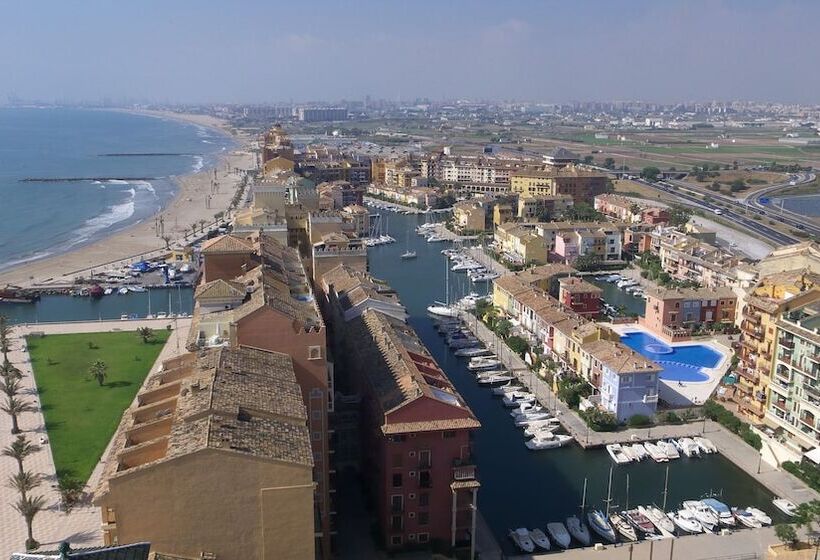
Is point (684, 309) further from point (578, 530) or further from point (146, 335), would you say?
point (146, 335)

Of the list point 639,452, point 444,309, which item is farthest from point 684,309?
point 639,452

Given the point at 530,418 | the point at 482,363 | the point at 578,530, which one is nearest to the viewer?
the point at 578,530

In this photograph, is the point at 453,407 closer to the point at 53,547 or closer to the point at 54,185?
the point at 53,547

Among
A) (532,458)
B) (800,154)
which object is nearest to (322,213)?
(532,458)

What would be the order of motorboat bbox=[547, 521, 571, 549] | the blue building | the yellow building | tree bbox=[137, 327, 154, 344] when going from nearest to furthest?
the yellow building
motorboat bbox=[547, 521, 571, 549]
the blue building
tree bbox=[137, 327, 154, 344]

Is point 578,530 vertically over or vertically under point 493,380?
under

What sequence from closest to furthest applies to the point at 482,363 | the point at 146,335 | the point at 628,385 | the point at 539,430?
the point at 539,430 → the point at 628,385 → the point at 482,363 → the point at 146,335

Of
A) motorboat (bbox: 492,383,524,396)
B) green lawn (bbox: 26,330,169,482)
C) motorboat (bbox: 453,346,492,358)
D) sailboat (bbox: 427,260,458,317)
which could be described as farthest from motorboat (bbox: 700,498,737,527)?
sailboat (bbox: 427,260,458,317)

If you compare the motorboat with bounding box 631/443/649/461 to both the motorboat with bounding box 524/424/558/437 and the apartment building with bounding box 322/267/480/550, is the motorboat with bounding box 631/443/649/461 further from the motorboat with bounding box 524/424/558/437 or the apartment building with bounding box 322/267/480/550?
the apartment building with bounding box 322/267/480/550
